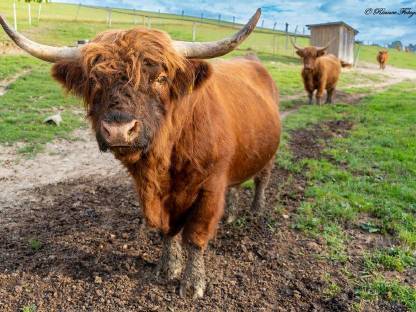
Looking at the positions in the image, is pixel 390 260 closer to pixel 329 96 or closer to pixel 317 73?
pixel 317 73

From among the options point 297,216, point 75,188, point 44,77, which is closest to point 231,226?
point 297,216

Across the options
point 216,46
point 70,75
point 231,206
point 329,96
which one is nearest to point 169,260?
point 231,206

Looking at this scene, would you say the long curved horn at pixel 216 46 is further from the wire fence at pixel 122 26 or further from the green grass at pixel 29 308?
the wire fence at pixel 122 26

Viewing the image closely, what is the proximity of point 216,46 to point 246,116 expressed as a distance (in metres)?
1.32

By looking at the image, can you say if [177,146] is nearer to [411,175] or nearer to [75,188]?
Result: [75,188]

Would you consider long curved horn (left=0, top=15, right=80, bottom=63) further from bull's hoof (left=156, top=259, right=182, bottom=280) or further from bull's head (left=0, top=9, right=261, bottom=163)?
bull's hoof (left=156, top=259, right=182, bottom=280)

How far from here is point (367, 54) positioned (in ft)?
150

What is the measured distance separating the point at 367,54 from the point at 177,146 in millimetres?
46904

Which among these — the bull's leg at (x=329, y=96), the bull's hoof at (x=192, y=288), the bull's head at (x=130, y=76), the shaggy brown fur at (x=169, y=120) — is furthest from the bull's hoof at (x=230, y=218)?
the bull's leg at (x=329, y=96)

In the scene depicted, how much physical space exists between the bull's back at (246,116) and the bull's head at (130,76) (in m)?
0.73

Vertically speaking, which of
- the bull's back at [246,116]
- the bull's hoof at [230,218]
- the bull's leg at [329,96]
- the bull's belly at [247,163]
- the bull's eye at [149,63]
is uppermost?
the bull's eye at [149,63]

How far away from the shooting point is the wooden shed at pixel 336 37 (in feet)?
105

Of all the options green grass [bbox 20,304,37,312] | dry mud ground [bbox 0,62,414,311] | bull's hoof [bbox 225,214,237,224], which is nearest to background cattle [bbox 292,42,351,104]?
dry mud ground [bbox 0,62,414,311]

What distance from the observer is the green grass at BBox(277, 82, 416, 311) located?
13.4ft
